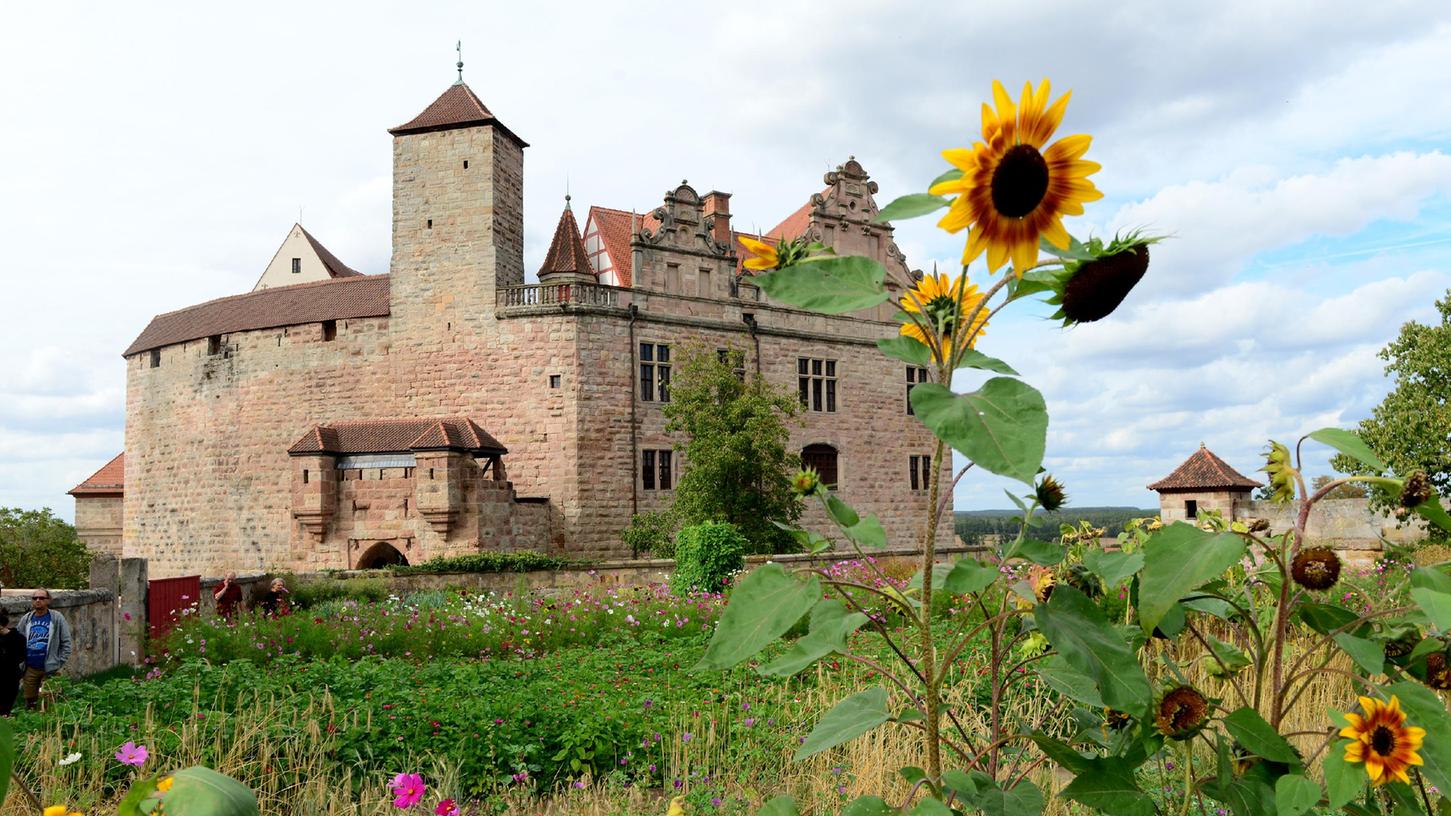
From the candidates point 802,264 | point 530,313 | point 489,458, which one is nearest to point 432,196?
point 530,313

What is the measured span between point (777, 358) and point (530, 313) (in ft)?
21.8

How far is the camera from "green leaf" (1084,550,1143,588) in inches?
64.1

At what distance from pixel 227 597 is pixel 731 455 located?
10.0 meters

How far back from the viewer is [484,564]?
705 inches

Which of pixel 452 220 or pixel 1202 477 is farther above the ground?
pixel 452 220

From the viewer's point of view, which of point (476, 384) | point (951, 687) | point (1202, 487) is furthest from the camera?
point (476, 384)

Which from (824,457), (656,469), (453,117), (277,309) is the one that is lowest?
(656,469)

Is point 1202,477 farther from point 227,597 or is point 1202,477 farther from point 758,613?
point 758,613

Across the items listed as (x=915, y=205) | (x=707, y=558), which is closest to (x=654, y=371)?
(x=707, y=558)

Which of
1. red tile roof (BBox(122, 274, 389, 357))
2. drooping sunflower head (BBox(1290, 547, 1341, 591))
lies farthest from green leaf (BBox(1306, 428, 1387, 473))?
red tile roof (BBox(122, 274, 389, 357))

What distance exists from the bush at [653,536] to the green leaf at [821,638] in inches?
795

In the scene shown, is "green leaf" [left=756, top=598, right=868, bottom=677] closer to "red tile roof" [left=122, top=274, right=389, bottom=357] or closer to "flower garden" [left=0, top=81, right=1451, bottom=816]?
"flower garden" [left=0, top=81, right=1451, bottom=816]

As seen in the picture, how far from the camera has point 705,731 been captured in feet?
19.8

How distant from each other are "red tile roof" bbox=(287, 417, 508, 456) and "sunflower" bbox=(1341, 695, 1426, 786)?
19.9m
